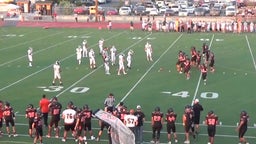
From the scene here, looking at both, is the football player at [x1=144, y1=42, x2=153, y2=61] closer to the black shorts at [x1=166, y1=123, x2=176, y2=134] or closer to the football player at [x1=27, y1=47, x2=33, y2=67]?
the football player at [x1=27, y1=47, x2=33, y2=67]

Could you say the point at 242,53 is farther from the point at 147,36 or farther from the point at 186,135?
the point at 186,135

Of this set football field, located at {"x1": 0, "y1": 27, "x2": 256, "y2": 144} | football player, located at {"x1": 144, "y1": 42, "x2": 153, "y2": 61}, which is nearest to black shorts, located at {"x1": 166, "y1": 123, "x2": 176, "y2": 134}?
football field, located at {"x1": 0, "y1": 27, "x2": 256, "y2": 144}

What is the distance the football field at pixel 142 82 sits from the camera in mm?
18625

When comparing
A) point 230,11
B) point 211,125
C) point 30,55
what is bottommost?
point 211,125

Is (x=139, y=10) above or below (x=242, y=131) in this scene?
above

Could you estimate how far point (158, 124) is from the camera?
15.7 metres

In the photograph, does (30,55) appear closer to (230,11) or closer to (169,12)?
(169,12)

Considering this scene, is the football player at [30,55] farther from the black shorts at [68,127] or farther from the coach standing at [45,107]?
the black shorts at [68,127]

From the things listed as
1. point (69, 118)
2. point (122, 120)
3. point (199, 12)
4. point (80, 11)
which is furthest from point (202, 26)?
point (122, 120)

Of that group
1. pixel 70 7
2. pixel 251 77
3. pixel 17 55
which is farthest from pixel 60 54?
pixel 70 7

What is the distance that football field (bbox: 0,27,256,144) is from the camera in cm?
1862

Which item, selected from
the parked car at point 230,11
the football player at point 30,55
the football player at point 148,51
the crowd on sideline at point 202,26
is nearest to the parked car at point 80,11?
the parked car at point 230,11

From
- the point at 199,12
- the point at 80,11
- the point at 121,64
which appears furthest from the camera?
the point at 80,11

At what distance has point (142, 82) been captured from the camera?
24.3m
